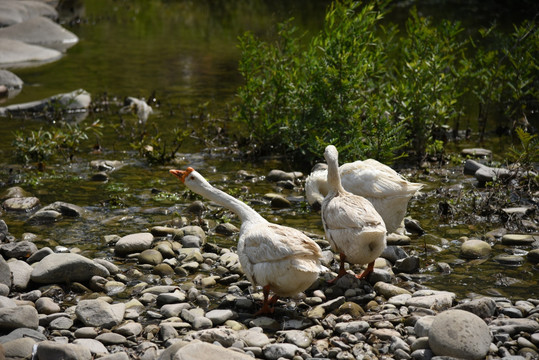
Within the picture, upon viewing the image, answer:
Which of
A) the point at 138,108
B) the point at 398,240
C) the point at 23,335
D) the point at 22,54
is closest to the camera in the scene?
the point at 23,335

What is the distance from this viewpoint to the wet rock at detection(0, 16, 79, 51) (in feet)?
68.5

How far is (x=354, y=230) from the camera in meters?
5.92

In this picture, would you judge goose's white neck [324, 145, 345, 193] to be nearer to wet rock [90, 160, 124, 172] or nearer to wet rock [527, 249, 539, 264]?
wet rock [527, 249, 539, 264]

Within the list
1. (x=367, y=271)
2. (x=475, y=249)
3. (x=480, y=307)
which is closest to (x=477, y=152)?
(x=475, y=249)

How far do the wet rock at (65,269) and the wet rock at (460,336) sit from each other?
3.09 metres

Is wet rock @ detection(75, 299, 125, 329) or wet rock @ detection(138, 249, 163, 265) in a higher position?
wet rock @ detection(75, 299, 125, 329)

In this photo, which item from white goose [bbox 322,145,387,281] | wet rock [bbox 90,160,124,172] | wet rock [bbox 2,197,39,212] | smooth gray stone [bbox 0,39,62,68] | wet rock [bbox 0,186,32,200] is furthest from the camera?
smooth gray stone [bbox 0,39,62,68]

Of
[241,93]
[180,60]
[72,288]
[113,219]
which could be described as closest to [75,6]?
[180,60]

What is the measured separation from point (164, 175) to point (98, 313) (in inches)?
175

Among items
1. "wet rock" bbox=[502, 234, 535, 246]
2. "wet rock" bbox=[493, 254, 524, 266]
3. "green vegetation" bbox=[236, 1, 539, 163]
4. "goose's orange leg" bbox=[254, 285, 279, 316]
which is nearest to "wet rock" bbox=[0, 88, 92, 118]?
"green vegetation" bbox=[236, 1, 539, 163]

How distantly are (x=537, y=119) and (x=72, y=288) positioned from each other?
362 inches

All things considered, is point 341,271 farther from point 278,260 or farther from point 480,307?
point 480,307

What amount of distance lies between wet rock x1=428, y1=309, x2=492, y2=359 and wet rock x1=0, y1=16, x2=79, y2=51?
1815 centimetres

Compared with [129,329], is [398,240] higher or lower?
higher
